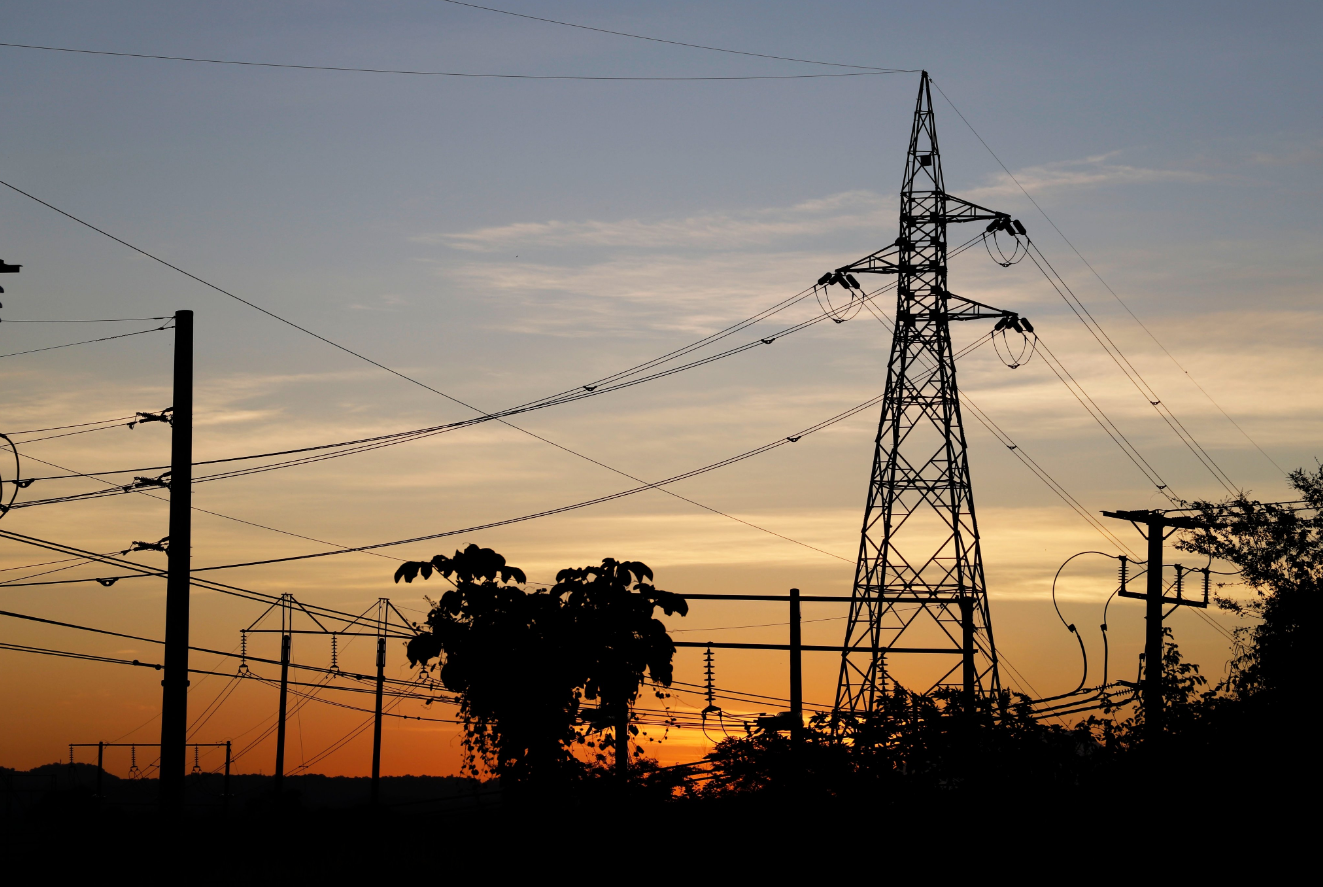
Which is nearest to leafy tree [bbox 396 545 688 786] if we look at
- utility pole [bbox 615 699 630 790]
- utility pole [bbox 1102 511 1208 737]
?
utility pole [bbox 615 699 630 790]

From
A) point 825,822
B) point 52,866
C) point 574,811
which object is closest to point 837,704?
point 574,811

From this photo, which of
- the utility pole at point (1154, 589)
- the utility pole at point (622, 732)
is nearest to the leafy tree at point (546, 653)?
the utility pole at point (622, 732)

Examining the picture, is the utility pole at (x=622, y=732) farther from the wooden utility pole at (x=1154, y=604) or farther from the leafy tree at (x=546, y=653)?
the wooden utility pole at (x=1154, y=604)

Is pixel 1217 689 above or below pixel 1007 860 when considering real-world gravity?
above

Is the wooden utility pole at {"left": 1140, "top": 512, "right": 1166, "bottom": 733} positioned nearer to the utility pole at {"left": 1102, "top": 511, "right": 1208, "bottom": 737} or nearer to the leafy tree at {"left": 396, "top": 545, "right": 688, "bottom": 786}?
the utility pole at {"left": 1102, "top": 511, "right": 1208, "bottom": 737}

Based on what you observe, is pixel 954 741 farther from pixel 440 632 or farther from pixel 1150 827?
pixel 440 632

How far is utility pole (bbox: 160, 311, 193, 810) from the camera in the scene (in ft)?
75.7

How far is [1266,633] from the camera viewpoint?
46344 millimetres

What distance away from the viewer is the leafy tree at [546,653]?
2519cm

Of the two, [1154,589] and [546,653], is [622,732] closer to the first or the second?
[546,653]

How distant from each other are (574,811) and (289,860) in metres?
19.9

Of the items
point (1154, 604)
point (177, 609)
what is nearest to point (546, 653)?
point (177, 609)

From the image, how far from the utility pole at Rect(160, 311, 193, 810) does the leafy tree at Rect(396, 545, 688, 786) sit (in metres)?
4.13

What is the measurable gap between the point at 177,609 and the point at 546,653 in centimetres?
673
